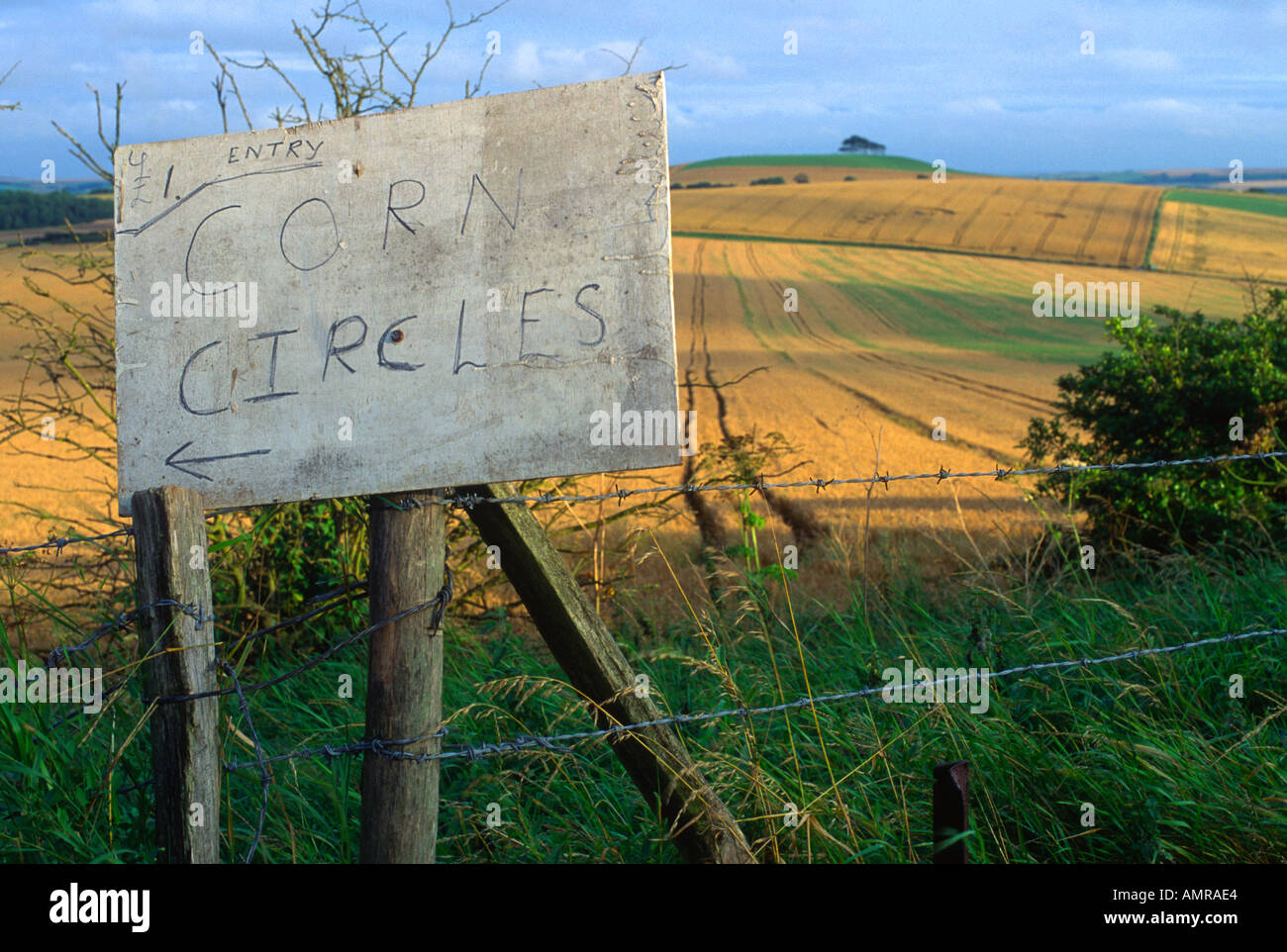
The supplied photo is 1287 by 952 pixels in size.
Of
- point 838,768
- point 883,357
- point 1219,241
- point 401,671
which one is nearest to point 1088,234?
point 1219,241

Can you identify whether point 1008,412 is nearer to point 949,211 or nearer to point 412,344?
point 412,344

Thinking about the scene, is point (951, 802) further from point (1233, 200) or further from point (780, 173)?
point (780, 173)

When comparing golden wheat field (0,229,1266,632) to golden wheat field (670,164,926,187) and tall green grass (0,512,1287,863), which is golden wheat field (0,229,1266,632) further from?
golden wheat field (670,164,926,187)

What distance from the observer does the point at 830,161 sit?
3342 inches

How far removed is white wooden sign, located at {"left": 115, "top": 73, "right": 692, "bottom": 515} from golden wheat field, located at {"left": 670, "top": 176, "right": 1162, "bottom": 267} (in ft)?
124

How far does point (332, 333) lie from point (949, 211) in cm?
4837

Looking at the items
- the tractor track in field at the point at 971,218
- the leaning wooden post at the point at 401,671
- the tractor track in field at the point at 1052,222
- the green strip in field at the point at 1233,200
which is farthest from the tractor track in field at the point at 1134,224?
the leaning wooden post at the point at 401,671

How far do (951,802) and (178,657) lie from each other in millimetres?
1509

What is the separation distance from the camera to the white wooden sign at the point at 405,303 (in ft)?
6.10

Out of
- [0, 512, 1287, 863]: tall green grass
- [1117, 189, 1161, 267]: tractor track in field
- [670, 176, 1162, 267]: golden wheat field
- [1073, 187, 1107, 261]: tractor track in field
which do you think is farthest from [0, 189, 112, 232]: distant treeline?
[1117, 189, 1161, 267]: tractor track in field

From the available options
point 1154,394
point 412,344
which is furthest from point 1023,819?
point 1154,394

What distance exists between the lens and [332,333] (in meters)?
1.93

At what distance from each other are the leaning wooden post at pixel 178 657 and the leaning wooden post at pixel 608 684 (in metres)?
0.56

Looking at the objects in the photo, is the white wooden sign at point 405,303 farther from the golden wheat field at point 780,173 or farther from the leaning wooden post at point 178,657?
the golden wheat field at point 780,173
